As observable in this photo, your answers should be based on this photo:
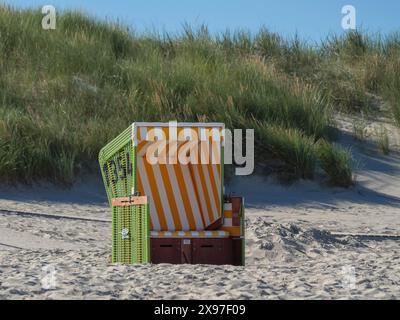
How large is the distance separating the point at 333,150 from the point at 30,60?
603 centimetres

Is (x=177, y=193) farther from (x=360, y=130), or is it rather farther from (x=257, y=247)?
(x=360, y=130)

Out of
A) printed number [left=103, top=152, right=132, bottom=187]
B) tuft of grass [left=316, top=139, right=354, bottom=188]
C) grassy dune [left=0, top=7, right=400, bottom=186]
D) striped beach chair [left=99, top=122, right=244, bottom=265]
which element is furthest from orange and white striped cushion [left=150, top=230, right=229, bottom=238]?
tuft of grass [left=316, top=139, right=354, bottom=188]

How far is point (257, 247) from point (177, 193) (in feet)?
4.45

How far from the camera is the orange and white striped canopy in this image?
1024cm

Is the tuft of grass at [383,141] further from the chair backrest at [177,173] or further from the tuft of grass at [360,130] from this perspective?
the chair backrest at [177,173]

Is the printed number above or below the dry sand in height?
above

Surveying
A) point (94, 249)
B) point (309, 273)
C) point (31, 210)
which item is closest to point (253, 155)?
point (31, 210)

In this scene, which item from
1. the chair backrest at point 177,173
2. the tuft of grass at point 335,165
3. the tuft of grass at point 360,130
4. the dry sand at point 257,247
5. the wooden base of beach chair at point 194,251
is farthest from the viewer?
the tuft of grass at point 360,130

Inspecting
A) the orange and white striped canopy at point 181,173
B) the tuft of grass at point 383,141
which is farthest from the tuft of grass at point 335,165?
Answer: the orange and white striped canopy at point 181,173

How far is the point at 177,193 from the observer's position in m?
10.5

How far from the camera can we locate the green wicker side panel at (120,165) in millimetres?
10125

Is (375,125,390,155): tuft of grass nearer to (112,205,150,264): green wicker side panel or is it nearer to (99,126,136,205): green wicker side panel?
(99,126,136,205): green wicker side panel

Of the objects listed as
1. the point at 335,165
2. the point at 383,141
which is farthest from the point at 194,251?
the point at 383,141
